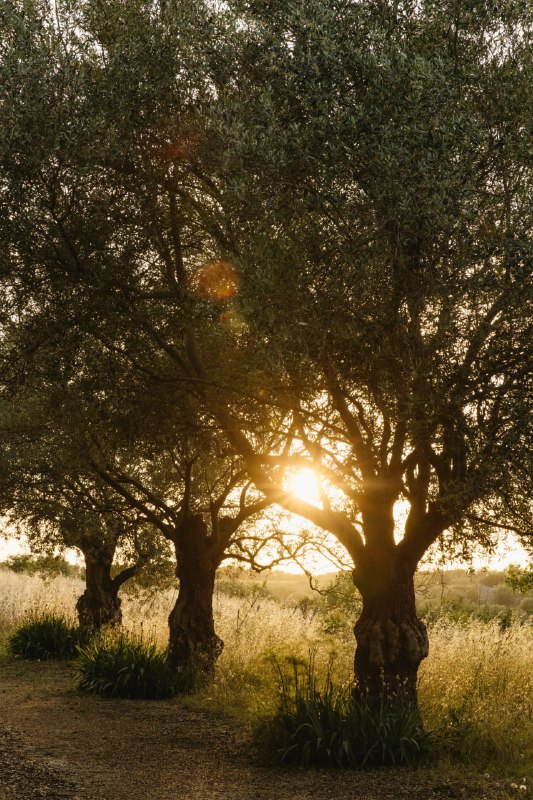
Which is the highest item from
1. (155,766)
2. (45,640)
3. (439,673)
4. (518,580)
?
(518,580)

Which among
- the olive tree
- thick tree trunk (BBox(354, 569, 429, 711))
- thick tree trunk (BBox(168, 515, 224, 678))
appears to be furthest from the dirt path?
the olive tree

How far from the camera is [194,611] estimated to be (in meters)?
15.6

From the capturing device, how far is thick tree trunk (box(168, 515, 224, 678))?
15.3 m

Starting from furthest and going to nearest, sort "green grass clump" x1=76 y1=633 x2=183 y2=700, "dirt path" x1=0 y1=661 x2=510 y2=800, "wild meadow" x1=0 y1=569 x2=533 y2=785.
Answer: "green grass clump" x1=76 y1=633 x2=183 y2=700 → "wild meadow" x1=0 y1=569 x2=533 y2=785 → "dirt path" x1=0 y1=661 x2=510 y2=800

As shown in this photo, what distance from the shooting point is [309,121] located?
793cm

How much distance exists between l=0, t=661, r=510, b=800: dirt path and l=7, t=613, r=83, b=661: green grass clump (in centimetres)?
691

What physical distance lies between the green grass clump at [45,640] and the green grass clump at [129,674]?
4998 millimetres

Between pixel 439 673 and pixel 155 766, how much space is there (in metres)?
5.12

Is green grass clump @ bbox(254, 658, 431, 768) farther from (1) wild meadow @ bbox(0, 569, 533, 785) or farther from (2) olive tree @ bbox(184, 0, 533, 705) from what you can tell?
(2) olive tree @ bbox(184, 0, 533, 705)

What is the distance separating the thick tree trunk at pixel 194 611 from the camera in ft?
50.2

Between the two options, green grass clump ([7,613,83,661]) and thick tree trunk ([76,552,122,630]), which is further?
thick tree trunk ([76,552,122,630])

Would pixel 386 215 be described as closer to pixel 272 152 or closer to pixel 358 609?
pixel 272 152

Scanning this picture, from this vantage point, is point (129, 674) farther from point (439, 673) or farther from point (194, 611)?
point (439, 673)

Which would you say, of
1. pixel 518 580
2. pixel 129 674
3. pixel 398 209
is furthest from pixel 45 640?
pixel 398 209
